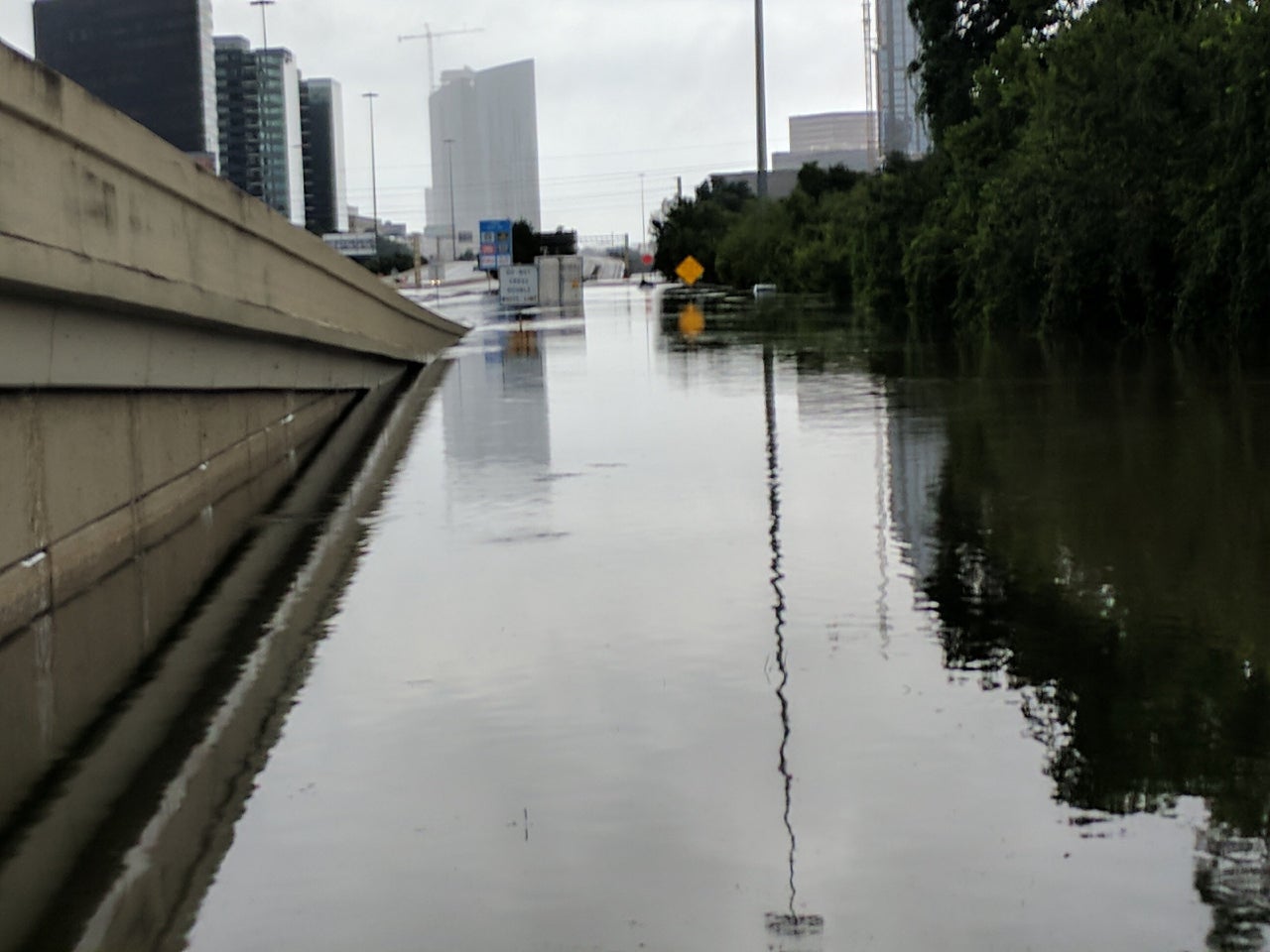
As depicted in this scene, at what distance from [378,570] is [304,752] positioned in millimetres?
4041

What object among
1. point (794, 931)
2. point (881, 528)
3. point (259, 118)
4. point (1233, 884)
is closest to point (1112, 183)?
point (881, 528)

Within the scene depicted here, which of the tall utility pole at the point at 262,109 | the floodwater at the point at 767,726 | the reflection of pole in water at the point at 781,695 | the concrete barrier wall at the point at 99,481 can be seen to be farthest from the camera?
the tall utility pole at the point at 262,109

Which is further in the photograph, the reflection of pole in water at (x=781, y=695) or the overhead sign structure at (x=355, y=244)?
the overhead sign structure at (x=355, y=244)

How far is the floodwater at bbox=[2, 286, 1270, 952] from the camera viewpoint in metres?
4.73

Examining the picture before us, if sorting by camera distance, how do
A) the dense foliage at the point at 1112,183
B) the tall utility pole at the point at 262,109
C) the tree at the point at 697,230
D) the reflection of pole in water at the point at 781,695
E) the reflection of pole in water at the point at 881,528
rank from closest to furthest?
the reflection of pole in water at the point at 781,695 → the reflection of pole in water at the point at 881,528 → the dense foliage at the point at 1112,183 → the tall utility pole at the point at 262,109 → the tree at the point at 697,230

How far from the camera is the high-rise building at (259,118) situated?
65438 millimetres

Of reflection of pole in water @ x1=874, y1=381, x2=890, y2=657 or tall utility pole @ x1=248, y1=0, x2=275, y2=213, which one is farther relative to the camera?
tall utility pole @ x1=248, y1=0, x2=275, y2=213

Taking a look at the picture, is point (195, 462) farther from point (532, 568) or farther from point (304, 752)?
point (304, 752)

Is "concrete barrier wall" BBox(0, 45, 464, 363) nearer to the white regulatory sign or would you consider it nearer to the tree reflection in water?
the tree reflection in water

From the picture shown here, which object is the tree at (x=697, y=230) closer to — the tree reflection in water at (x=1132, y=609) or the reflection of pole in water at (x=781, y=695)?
the tree reflection in water at (x=1132, y=609)

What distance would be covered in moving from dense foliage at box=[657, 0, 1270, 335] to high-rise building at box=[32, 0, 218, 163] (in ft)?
48.4

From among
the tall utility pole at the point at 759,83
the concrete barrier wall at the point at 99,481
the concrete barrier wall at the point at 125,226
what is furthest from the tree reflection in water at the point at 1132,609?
the tall utility pole at the point at 759,83

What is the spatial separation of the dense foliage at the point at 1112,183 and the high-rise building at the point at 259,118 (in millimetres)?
25672

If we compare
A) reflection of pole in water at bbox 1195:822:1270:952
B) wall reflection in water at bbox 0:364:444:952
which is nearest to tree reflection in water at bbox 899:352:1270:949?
reflection of pole in water at bbox 1195:822:1270:952
